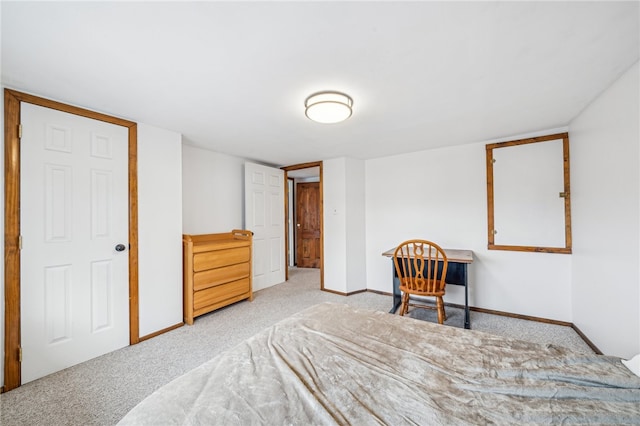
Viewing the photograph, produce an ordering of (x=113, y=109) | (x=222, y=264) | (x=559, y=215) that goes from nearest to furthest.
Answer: (x=113, y=109) → (x=559, y=215) → (x=222, y=264)

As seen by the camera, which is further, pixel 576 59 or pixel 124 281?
pixel 124 281

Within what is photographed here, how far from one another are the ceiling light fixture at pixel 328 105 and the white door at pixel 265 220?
2.24 m

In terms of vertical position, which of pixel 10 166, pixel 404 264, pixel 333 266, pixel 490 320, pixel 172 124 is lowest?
pixel 490 320

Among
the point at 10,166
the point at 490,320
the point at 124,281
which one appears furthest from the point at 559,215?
the point at 10,166

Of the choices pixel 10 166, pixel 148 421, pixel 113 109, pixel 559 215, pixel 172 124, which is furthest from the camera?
pixel 559 215

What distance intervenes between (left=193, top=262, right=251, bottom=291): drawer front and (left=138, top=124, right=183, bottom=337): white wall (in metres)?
0.19

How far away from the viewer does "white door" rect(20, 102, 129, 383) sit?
189 cm

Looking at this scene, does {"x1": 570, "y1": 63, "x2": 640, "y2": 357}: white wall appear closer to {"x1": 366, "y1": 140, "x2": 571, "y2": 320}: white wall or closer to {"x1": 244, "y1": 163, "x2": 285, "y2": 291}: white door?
{"x1": 366, "y1": 140, "x2": 571, "y2": 320}: white wall

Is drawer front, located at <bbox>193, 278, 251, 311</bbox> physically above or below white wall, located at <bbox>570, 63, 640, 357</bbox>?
below

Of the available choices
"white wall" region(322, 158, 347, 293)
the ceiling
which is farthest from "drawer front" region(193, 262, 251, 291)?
the ceiling

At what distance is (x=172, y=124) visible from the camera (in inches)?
101

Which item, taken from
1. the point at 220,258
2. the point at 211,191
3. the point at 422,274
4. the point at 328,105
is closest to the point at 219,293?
the point at 220,258

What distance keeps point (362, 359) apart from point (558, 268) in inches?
117

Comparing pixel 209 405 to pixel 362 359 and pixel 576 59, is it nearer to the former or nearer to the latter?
pixel 362 359
